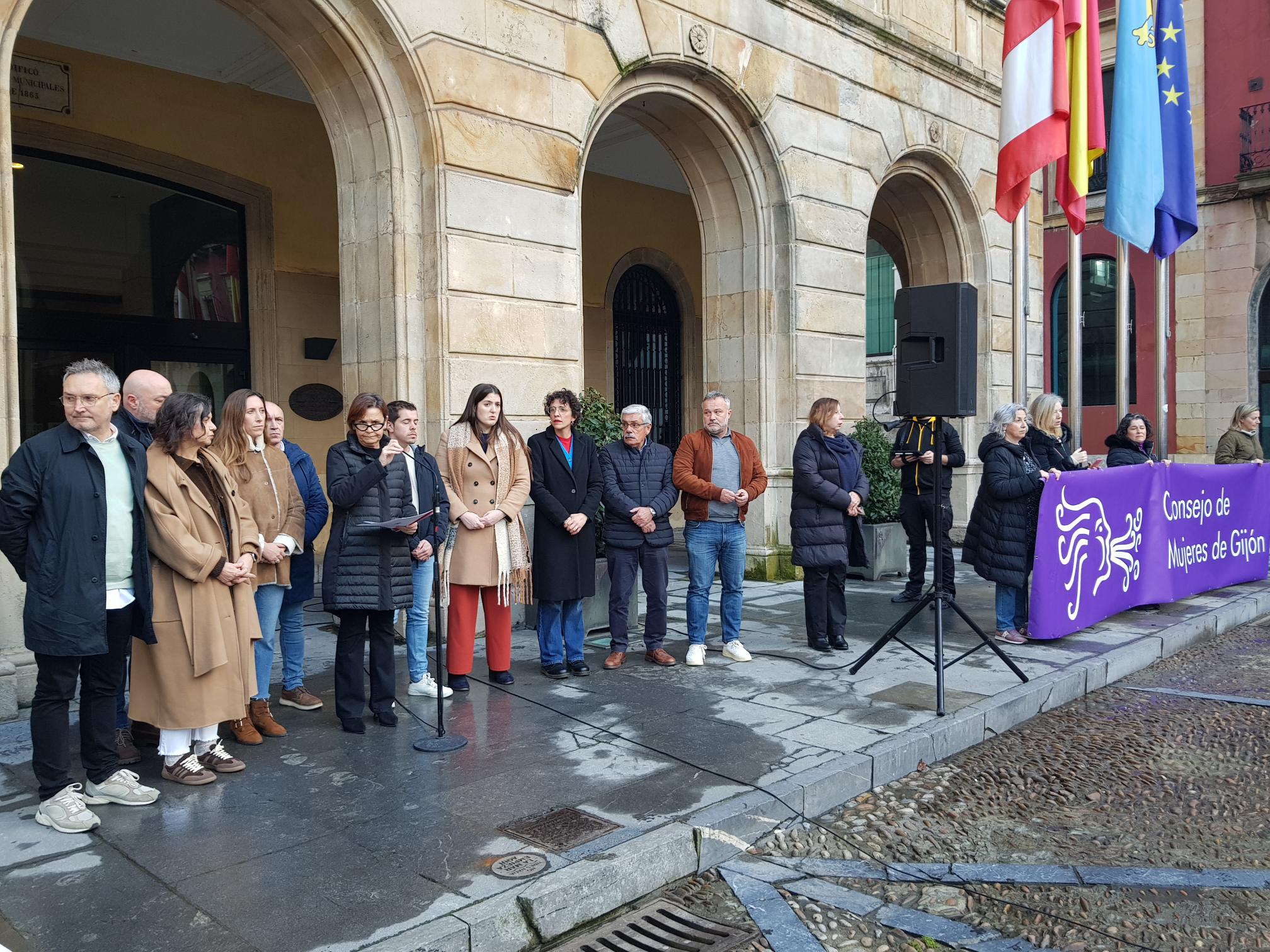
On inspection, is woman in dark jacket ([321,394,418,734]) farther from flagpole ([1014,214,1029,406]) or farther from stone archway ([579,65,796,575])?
flagpole ([1014,214,1029,406])

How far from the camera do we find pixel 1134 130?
34.8ft

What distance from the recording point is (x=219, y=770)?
186 inches

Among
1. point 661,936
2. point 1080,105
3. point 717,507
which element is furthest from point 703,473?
point 1080,105

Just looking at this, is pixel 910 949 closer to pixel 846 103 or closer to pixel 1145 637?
pixel 1145 637

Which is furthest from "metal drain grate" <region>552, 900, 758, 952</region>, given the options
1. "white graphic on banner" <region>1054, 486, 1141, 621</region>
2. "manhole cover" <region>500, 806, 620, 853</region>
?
"white graphic on banner" <region>1054, 486, 1141, 621</region>

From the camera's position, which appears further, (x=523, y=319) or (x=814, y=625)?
(x=523, y=319)

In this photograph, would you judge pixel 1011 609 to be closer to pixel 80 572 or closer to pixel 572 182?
pixel 572 182

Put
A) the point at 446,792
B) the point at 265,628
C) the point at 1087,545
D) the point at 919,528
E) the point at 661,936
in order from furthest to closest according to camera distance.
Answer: the point at 919,528 < the point at 1087,545 < the point at 265,628 < the point at 446,792 < the point at 661,936

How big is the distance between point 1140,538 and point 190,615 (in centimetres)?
750

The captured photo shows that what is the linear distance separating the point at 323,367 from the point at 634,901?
898 centimetres

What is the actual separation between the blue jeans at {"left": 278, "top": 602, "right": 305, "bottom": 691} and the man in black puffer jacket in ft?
6.58

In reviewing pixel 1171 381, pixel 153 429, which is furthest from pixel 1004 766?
pixel 1171 381

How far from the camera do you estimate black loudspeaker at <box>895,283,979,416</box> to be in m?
6.13

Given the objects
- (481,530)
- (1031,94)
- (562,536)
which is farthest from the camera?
(1031,94)
